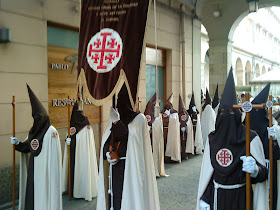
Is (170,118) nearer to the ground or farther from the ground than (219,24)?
nearer to the ground

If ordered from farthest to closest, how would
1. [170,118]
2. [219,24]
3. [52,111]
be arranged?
1. [219,24]
2. [170,118]
3. [52,111]

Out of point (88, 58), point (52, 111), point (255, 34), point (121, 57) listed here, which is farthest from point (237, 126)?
point (255, 34)

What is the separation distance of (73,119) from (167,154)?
3.98 metres

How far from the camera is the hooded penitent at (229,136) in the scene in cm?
357

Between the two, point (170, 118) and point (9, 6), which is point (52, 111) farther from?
point (170, 118)

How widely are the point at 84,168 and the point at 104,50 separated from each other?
3.17m

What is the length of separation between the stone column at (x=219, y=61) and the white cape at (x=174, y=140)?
25.3 ft

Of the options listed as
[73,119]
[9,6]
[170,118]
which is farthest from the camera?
[170,118]

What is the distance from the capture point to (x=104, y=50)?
450cm

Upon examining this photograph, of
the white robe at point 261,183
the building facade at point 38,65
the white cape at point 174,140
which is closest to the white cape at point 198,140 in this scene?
the white cape at point 174,140

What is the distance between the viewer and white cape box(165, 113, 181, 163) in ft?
32.2

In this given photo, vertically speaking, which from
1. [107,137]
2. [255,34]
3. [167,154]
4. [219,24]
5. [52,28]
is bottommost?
[167,154]

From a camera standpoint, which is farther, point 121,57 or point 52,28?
point 52,28

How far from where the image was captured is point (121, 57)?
438cm
